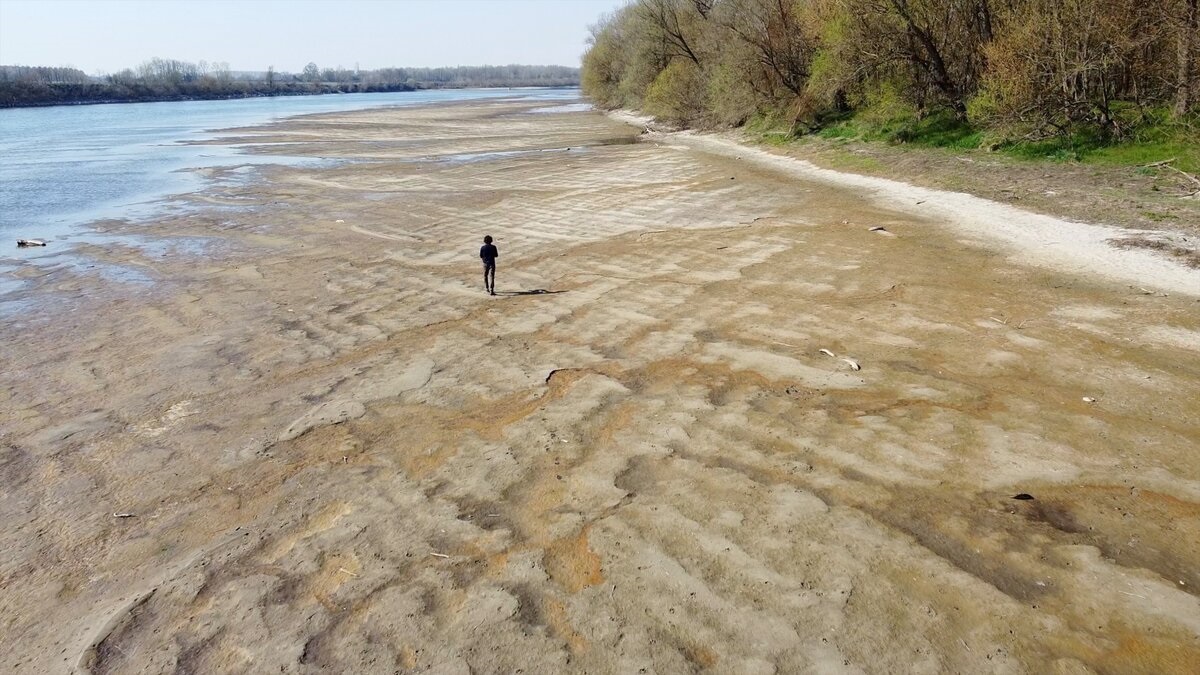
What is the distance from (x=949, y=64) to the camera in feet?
78.6

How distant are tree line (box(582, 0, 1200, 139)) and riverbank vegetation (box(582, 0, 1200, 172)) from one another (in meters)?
0.04

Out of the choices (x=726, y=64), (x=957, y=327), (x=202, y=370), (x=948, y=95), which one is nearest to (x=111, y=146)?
(x=726, y=64)

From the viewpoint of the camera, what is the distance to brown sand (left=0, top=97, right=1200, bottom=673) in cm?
402

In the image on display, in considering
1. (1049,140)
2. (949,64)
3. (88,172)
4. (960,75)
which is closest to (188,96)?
(88,172)

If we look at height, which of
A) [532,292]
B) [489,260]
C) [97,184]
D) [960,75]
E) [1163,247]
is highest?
[960,75]

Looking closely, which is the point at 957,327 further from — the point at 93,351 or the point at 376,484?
the point at 93,351

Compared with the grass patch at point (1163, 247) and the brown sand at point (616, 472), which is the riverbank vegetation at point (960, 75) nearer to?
the grass patch at point (1163, 247)

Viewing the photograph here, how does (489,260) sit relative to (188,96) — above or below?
below

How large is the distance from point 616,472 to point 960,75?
24131 mm

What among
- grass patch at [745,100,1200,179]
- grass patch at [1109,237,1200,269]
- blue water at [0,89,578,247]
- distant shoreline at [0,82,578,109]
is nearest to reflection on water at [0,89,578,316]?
blue water at [0,89,578,247]

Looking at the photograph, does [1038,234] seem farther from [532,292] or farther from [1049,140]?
[532,292]

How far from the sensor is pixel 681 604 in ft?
13.7

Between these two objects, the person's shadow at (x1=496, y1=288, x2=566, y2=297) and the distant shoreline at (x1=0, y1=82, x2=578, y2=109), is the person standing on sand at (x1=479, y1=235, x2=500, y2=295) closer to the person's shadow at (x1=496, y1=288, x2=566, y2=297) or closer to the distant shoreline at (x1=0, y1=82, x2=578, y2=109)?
the person's shadow at (x1=496, y1=288, x2=566, y2=297)

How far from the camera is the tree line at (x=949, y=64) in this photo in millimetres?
Answer: 17391
